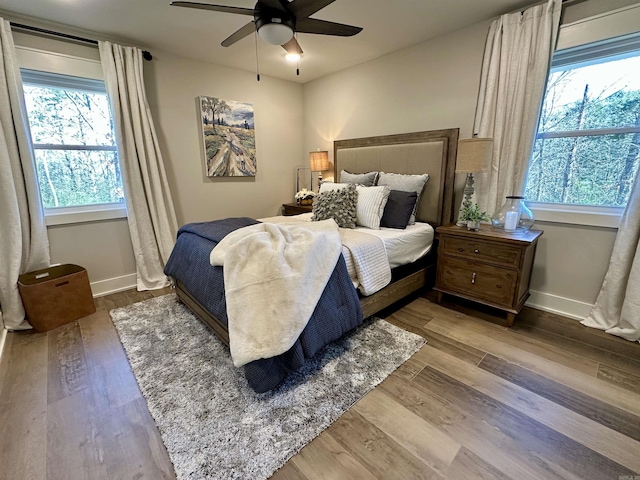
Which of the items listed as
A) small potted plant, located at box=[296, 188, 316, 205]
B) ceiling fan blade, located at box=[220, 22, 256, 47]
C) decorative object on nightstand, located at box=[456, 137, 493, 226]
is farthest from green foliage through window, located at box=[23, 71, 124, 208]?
decorative object on nightstand, located at box=[456, 137, 493, 226]

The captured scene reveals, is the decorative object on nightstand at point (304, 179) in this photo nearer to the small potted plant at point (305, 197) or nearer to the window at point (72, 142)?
the small potted plant at point (305, 197)

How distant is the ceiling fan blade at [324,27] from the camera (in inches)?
72.1

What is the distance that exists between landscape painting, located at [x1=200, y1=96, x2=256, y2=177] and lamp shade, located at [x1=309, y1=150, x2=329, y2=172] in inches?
32.9

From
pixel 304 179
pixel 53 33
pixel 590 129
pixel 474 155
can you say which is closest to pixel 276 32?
pixel 474 155

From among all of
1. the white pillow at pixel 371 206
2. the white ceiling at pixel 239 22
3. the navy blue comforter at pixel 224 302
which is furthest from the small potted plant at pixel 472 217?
the white ceiling at pixel 239 22

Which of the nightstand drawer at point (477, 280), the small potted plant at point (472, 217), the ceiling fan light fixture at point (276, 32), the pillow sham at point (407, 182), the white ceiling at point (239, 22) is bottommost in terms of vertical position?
the nightstand drawer at point (477, 280)

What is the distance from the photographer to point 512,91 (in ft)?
7.93

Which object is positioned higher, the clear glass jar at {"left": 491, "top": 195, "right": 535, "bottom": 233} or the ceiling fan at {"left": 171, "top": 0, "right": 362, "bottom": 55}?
the ceiling fan at {"left": 171, "top": 0, "right": 362, "bottom": 55}

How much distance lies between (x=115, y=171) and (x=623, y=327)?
15.7ft

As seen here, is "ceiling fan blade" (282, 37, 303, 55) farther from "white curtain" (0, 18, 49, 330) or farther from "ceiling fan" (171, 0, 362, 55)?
"white curtain" (0, 18, 49, 330)

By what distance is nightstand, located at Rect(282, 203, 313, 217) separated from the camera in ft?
12.8

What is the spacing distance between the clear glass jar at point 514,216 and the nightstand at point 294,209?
2211 mm

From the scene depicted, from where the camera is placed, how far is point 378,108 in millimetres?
3461

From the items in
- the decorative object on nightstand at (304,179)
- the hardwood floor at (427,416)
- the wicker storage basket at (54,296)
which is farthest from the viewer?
the decorative object on nightstand at (304,179)
